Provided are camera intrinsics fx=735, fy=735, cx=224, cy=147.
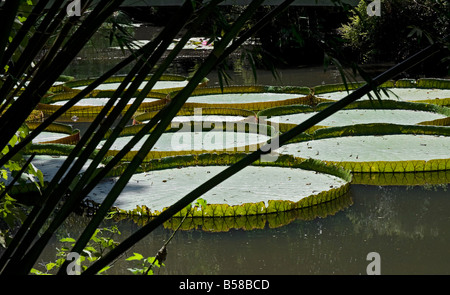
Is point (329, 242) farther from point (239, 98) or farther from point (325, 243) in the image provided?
point (239, 98)

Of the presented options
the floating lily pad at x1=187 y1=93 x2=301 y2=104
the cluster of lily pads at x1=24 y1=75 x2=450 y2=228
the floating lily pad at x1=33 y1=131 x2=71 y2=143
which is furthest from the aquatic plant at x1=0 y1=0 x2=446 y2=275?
the floating lily pad at x1=187 y1=93 x2=301 y2=104

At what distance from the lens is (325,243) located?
13.4 feet

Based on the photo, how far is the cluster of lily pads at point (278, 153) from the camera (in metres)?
4.76

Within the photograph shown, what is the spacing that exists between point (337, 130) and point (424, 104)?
1.46 m

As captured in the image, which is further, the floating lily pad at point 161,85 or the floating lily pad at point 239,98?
the floating lily pad at point 161,85

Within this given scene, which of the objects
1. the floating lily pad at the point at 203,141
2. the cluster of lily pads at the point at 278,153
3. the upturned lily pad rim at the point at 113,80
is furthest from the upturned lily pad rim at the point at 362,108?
the upturned lily pad rim at the point at 113,80

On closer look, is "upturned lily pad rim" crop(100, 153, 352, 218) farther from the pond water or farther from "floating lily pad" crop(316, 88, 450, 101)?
"floating lily pad" crop(316, 88, 450, 101)

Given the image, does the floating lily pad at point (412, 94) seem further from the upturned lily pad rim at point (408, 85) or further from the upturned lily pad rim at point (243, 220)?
the upturned lily pad rim at point (243, 220)

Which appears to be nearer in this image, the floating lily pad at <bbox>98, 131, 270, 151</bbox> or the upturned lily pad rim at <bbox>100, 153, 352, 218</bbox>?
the upturned lily pad rim at <bbox>100, 153, 352, 218</bbox>

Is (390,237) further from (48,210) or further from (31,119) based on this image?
(31,119)

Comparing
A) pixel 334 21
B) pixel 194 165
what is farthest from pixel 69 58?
pixel 334 21

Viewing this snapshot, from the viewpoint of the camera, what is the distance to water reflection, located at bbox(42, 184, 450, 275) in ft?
12.3

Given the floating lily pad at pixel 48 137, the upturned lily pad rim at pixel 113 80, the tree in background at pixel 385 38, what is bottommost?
the floating lily pad at pixel 48 137

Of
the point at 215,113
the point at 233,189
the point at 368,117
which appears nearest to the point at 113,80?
the point at 215,113
